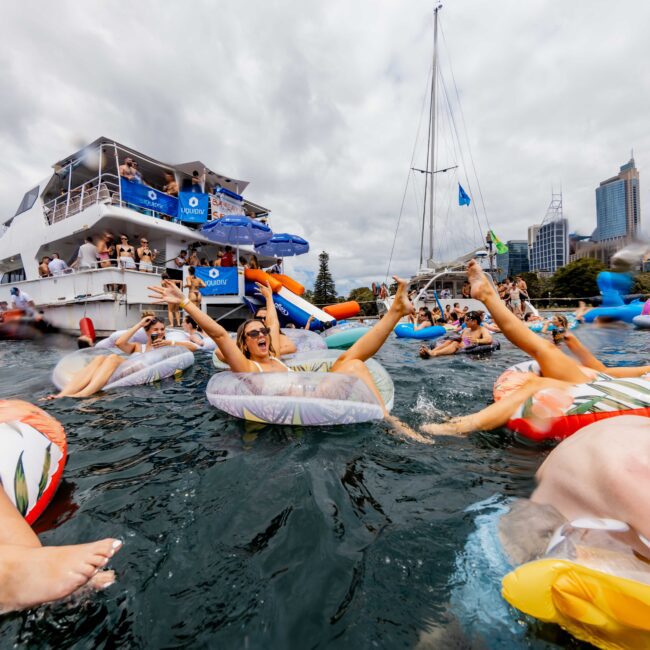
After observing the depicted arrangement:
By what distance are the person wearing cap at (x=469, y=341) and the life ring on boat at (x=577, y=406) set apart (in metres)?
4.46

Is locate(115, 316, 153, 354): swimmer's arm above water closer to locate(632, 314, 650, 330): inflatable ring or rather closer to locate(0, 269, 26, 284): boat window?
locate(632, 314, 650, 330): inflatable ring

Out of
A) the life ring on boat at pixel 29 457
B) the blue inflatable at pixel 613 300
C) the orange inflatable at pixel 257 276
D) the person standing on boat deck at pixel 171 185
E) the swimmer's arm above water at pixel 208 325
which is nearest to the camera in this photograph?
the life ring on boat at pixel 29 457

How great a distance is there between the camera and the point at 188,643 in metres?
1.03

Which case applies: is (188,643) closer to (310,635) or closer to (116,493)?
(310,635)

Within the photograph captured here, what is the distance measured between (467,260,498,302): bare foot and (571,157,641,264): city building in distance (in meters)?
1.42

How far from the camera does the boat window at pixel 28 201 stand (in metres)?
13.2

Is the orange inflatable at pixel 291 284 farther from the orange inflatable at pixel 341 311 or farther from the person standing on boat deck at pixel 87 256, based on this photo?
the person standing on boat deck at pixel 87 256

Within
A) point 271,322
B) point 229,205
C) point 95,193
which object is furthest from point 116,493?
point 229,205

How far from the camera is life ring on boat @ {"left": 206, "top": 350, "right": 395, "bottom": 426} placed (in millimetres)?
2682

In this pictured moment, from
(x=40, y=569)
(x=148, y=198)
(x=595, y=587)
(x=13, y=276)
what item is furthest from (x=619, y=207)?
(x=13, y=276)

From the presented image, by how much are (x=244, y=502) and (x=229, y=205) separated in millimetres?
14311

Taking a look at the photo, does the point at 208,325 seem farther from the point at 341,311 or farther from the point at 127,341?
the point at 341,311

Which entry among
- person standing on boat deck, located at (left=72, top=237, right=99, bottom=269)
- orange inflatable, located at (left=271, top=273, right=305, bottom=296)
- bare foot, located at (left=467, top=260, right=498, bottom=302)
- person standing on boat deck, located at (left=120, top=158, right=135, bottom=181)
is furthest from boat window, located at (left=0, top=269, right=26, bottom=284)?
bare foot, located at (left=467, top=260, right=498, bottom=302)

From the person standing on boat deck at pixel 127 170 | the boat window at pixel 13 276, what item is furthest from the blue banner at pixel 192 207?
the boat window at pixel 13 276
